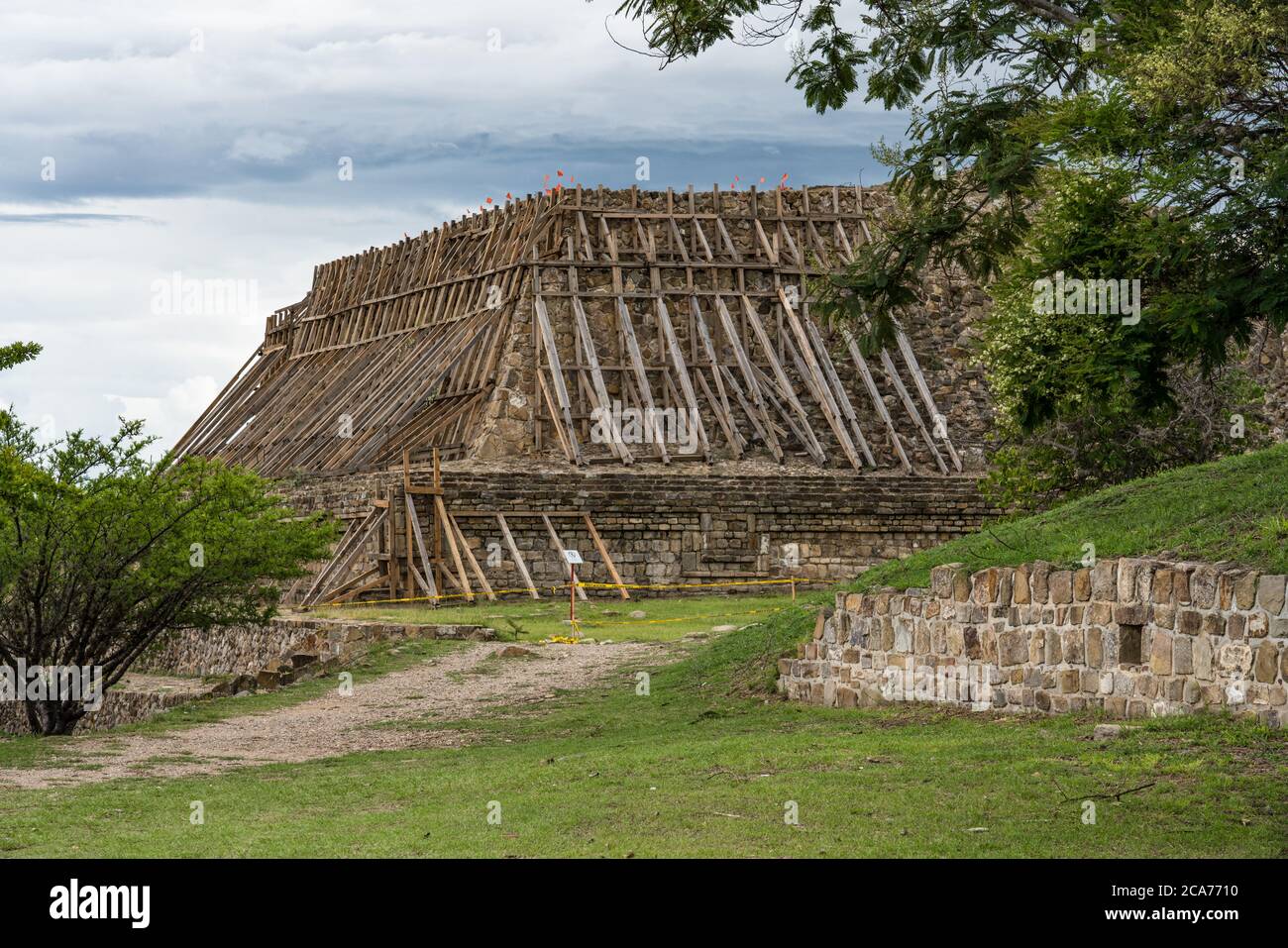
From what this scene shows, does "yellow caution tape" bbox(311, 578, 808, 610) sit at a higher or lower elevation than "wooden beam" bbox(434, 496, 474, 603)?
lower

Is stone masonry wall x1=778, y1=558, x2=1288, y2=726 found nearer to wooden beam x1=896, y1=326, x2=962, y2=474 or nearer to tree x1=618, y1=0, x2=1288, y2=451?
tree x1=618, y1=0, x2=1288, y2=451

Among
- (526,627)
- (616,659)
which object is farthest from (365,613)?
(616,659)

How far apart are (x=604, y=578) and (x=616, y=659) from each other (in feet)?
37.0

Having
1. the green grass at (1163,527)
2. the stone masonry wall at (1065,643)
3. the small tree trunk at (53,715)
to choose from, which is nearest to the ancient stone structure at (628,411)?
the small tree trunk at (53,715)

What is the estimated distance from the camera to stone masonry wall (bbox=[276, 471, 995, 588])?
118 ft

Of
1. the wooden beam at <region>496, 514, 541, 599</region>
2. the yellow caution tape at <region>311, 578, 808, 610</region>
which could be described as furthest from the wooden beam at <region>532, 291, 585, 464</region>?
the yellow caution tape at <region>311, 578, 808, 610</region>

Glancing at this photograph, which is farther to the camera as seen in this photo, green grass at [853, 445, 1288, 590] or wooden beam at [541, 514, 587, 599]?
wooden beam at [541, 514, 587, 599]

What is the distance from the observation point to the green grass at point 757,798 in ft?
34.7

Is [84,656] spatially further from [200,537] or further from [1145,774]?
[1145,774]

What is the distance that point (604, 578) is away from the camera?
1416 inches

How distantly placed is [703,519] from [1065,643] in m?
22.8

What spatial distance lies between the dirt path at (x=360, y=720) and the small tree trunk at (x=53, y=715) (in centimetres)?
186

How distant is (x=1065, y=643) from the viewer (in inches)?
581

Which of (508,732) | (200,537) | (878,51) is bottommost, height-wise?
(508,732)
